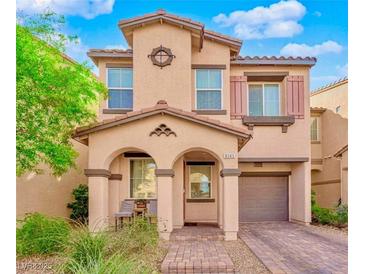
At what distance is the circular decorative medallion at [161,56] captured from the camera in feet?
40.6

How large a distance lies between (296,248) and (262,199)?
19.9 feet

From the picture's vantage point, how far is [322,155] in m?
17.0

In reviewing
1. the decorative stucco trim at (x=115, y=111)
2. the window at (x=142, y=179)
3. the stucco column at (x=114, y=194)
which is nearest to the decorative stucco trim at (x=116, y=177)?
the stucco column at (x=114, y=194)

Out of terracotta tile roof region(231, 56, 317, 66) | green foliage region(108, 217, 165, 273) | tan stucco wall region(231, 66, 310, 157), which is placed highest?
terracotta tile roof region(231, 56, 317, 66)

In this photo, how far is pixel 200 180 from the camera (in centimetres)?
1422

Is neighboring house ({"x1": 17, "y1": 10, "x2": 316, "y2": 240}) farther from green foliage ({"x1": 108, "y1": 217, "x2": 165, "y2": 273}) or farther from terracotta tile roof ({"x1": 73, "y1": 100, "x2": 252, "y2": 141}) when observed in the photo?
green foliage ({"x1": 108, "y1": 217, "x2": 165, "y2": 273})

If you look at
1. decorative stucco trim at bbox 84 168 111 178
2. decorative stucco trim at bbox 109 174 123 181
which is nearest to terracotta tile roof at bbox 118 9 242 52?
decorative stucco trim at bbox 109 174 123 181

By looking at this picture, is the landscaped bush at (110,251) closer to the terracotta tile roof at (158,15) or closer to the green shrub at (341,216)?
the terracotta tile roof at (158,15)

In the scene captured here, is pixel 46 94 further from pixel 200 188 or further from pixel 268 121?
pixel 268 121

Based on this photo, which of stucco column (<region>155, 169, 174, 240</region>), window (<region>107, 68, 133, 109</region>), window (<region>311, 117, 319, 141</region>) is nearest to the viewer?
stucco column (<region>155, 169, 174, 240</region>)

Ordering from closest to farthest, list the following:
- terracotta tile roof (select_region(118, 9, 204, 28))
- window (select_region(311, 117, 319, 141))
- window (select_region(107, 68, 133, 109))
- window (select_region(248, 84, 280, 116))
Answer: terracotta tile roof (select_region(118, 9, 204, 28))
window (select_region(107, 68, 133, 109))
window (select_region(248, 84, 280, 116))
window (select_region(311, 117, 319, 141))

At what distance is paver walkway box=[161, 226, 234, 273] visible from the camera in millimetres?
6883

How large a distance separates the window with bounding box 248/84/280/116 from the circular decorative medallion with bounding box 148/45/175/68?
3630 mm

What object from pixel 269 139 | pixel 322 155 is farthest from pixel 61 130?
pixel 322 155
